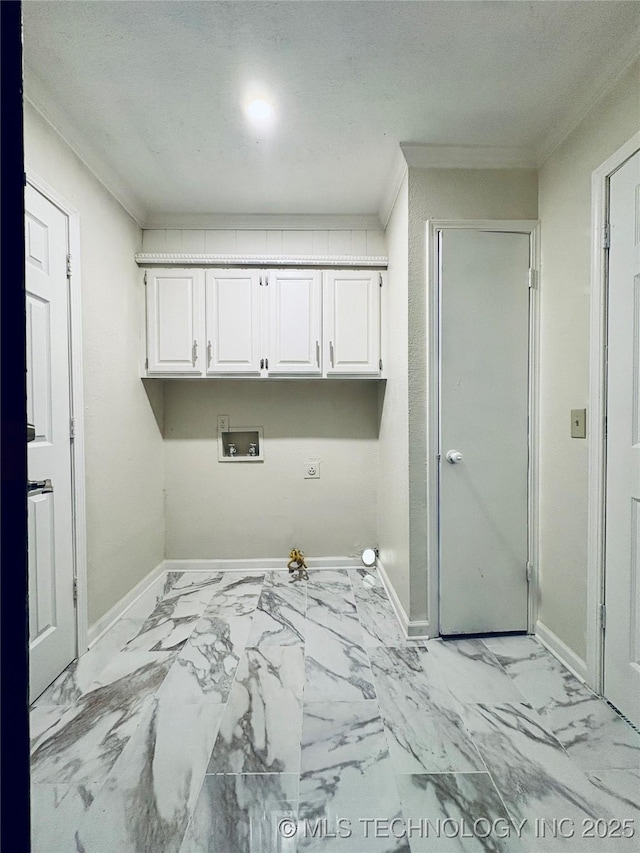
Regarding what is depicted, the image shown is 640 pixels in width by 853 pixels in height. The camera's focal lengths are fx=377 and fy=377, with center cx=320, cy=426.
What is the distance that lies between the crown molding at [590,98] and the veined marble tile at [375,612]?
8.02 ft

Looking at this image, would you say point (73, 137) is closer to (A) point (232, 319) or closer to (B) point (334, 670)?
(A) point (232, 319)

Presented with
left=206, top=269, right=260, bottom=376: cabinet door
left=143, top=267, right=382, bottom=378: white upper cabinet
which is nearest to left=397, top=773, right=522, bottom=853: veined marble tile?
left=143, top=267, right=382, bottom=378: white upper cabinet

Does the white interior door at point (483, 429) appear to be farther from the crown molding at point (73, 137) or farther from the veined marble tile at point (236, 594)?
the crown molding at point (73, 137)

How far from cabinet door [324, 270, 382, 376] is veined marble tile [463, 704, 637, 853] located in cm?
183

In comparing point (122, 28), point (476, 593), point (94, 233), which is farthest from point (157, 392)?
point (476, 593)

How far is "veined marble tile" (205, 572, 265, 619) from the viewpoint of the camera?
2199 millimetres

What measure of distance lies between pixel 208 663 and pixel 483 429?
5.61ft

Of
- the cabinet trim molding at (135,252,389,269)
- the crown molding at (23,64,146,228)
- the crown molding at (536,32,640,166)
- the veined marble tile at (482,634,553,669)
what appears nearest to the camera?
the crown molding at (536,32,640,166)

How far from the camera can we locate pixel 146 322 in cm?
244

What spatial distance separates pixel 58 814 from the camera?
42.5 inches

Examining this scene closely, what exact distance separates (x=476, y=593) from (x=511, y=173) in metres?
2.10

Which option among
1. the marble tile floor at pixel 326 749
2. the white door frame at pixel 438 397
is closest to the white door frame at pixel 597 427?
the marble tile floor at pixel 326 749

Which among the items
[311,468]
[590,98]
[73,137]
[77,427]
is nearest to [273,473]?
[311,468]

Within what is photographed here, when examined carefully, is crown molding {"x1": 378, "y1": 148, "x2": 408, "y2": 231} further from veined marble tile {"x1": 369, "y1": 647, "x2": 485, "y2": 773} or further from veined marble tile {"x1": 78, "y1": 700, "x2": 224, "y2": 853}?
veined marble tile {"x1": 78, "y1": 700, "x2": 224, "y2": 853}
